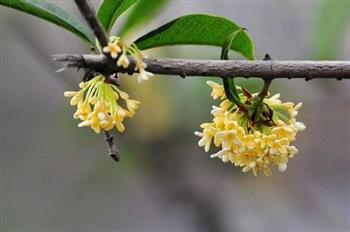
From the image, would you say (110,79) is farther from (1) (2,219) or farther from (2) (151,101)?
(1) (2,219)

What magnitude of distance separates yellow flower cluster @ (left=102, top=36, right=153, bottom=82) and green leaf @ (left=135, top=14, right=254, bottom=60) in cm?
4

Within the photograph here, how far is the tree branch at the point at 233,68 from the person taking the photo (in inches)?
17.3

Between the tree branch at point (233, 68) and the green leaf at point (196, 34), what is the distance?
0.17ft

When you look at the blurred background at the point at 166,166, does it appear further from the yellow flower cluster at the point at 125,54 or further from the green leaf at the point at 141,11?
the yellow flower cluster at the point at 125,54

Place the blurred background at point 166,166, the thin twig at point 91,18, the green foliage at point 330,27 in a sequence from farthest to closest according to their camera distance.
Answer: the blurred background at point 166,166 < the green foliage at point 330,27 < the thin twig at point 91,18


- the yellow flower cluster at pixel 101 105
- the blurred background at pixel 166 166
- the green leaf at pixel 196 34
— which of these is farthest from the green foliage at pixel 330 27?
the yellow flower cluster at pixel 101 105

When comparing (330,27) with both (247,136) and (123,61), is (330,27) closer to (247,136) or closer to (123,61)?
(247,136)

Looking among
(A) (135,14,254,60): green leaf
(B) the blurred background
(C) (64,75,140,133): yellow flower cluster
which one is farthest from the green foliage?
(C) (64,75,140,133): yellow flower cluster

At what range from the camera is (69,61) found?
0.39m

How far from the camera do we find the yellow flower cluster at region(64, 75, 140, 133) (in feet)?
1.59

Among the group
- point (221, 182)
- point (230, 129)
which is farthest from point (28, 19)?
point (230, 129)

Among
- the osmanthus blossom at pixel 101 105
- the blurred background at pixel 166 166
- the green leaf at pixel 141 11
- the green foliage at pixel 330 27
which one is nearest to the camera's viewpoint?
the osmanthus blossom at pixel 101 105

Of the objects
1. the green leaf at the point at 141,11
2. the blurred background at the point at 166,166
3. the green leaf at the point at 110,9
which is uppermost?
the green leaf at the point at 141,11

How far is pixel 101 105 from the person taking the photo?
19.2 inches
